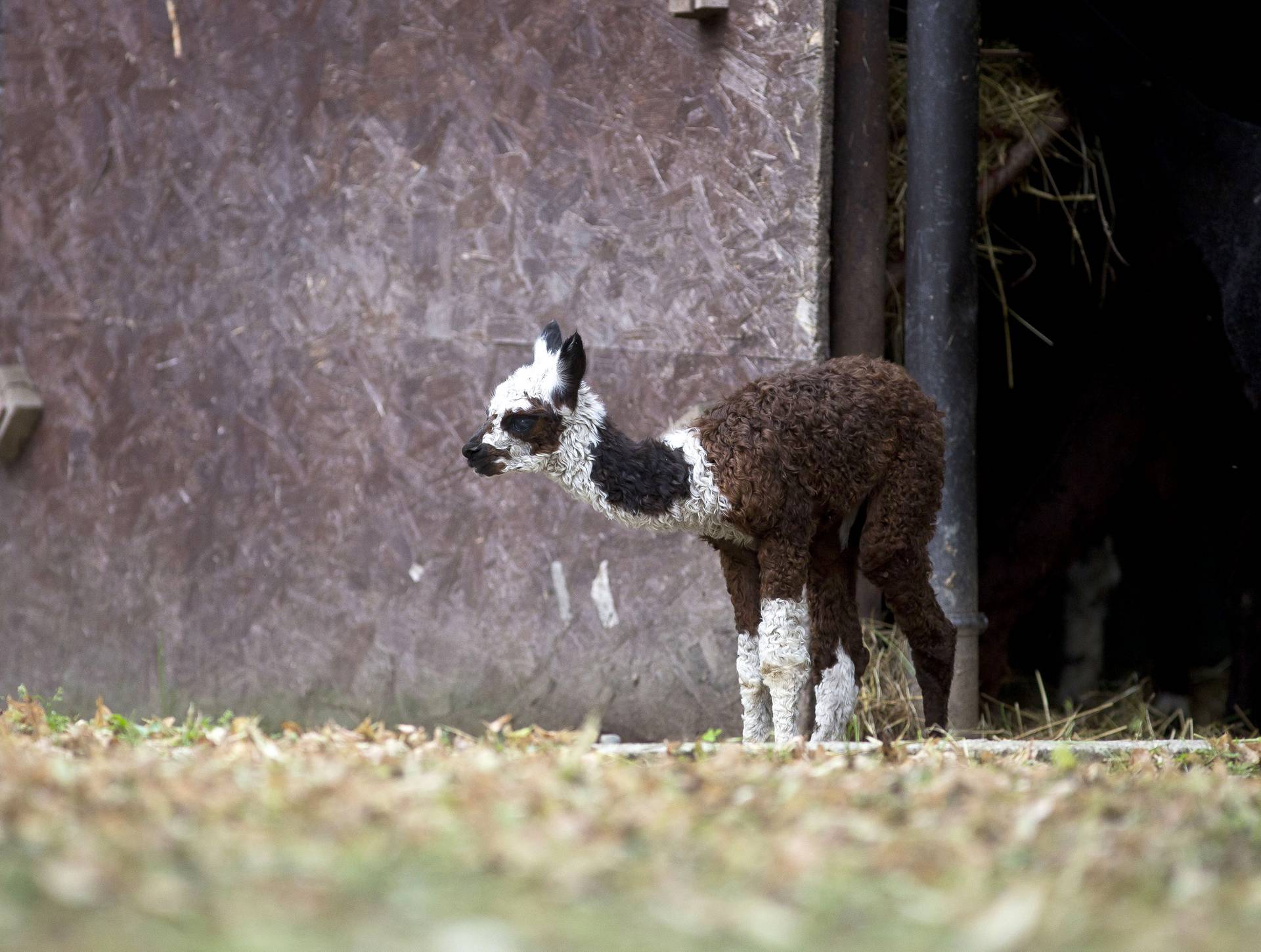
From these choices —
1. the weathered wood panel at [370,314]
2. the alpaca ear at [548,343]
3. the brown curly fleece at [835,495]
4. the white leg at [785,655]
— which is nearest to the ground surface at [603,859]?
the white leg at [785,655]

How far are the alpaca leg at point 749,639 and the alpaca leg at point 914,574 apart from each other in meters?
0.31

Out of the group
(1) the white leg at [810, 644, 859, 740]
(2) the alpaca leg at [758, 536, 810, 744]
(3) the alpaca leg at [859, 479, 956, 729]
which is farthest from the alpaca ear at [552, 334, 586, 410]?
(1) the white leg at [810, 644, 859, 740]

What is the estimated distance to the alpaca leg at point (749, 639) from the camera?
3975mm

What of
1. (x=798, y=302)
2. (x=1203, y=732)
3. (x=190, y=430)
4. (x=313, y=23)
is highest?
(x=313, y=23)

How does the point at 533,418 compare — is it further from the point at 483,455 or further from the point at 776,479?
the point at 776,479

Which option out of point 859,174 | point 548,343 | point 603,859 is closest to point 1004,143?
point 859,174

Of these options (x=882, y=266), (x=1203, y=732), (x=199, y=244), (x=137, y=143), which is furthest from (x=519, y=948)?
(x=137, y=143)

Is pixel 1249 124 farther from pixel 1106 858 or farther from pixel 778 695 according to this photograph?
pixel 1106 858

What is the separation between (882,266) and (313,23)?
242 cm

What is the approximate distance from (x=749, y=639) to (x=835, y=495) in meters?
0.45

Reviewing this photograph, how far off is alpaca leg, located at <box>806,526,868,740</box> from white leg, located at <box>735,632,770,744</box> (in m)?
0.18

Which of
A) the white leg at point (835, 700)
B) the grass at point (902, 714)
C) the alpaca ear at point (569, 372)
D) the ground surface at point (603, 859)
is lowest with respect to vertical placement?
the grass at point (902, 714)

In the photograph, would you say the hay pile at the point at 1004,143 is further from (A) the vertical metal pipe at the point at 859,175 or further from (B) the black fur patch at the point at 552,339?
(B) the black fur patch at the point at 552,339

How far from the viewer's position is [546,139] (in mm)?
5324
